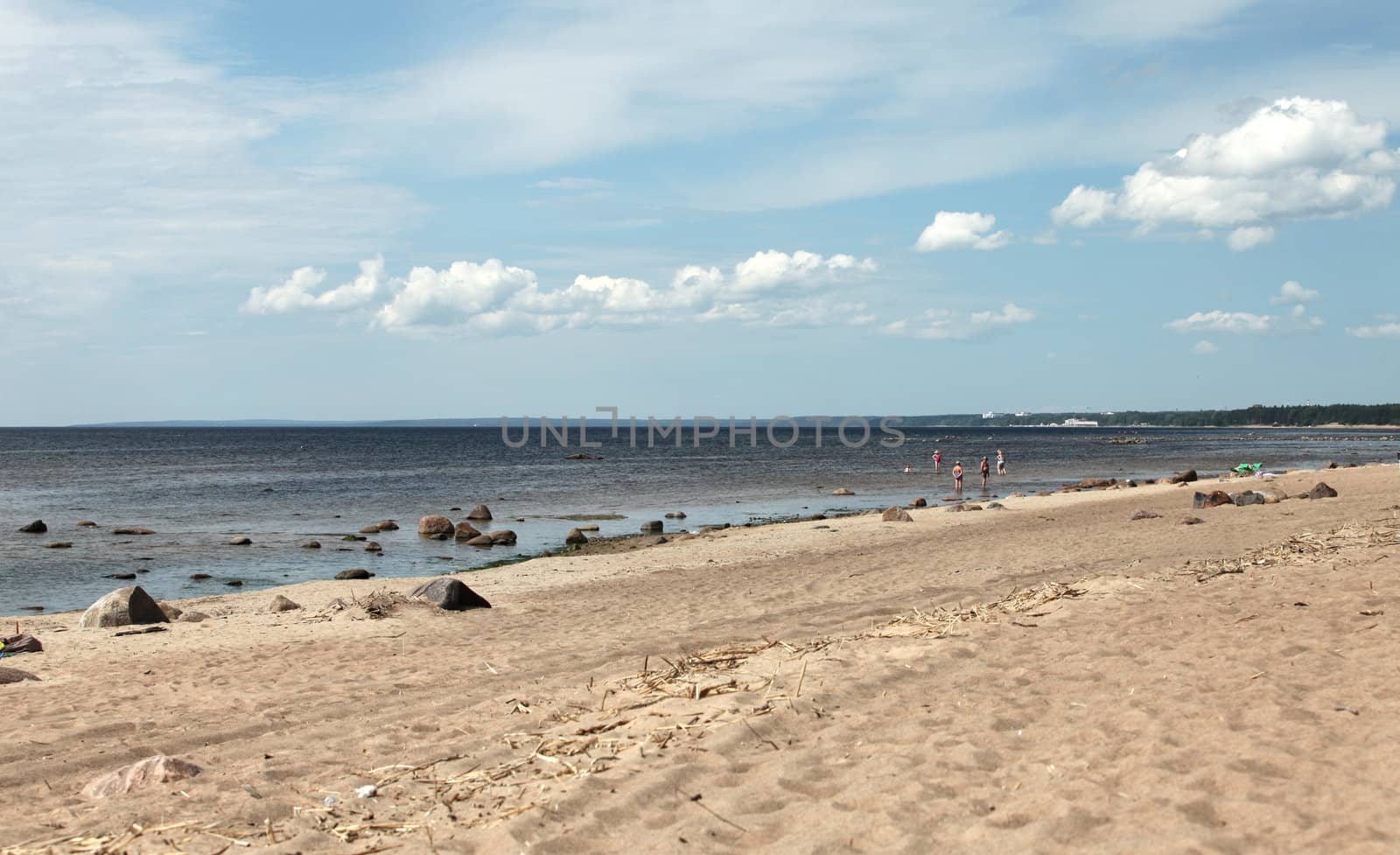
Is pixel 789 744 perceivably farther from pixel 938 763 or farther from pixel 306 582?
pixel 306 582

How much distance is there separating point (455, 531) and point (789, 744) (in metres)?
24.8

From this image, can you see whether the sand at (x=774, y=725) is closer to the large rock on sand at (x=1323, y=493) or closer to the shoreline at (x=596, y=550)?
the shoreline at (x=596, y=550)

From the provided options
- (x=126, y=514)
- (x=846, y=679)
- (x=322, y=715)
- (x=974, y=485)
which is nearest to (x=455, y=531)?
(x=126, y=514)

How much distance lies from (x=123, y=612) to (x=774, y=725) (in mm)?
11561

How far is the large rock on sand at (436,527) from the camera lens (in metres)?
30.3

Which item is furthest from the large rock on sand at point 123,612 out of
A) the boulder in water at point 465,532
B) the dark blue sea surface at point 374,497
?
the boulder in water at point 465,532

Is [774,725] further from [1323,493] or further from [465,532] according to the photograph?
[1323,493]

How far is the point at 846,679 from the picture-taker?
772 cm

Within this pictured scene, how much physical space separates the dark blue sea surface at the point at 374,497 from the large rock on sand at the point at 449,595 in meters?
8.16

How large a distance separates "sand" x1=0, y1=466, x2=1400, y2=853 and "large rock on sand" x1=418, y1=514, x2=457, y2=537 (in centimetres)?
1635

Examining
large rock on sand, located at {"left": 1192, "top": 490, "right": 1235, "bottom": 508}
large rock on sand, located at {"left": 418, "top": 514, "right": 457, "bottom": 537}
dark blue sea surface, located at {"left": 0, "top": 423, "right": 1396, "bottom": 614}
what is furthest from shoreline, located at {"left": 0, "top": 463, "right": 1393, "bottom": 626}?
large rock on sand, located at {"left": 1192, "top": 490, "right": 1235, "bottom": 508}

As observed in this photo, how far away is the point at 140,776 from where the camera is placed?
6.59 m

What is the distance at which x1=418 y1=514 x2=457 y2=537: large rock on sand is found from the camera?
1195 inches

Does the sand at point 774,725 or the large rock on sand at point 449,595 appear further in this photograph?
the large rock on sand at point 449,595
